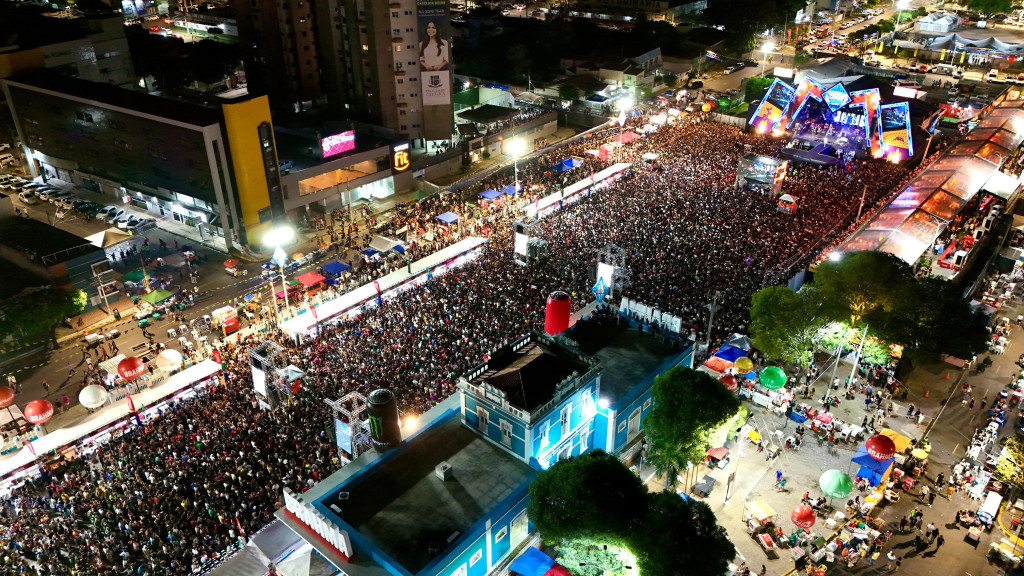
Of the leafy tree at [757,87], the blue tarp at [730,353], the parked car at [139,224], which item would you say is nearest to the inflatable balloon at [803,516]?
the blue tarp at [730,353]

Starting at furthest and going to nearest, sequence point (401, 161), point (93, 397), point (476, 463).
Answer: point (401, 161) → point (93, 397) → point (476, 463)

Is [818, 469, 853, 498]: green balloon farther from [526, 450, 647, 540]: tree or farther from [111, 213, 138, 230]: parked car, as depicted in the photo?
[111, 213, 138, 230]: parked car

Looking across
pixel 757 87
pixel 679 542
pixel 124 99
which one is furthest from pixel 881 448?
pixel 757 87

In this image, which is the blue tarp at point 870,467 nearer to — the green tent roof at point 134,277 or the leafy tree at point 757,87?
the green tent roof at point 134,277

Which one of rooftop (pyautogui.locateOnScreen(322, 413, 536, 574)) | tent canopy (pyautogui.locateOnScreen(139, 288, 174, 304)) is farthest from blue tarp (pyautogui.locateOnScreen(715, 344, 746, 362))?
tent canopy (pyautogui.locateOnScreen(139, 288, 174, 304))

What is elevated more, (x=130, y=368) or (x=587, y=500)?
(x=587, y=500)

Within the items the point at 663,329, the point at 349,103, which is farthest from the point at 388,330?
the point at 349,103

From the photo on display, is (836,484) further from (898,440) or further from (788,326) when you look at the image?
(788,326)
